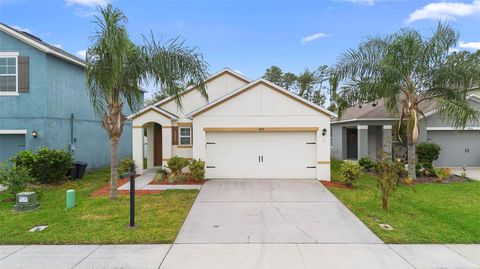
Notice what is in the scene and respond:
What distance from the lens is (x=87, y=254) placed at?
5.59m

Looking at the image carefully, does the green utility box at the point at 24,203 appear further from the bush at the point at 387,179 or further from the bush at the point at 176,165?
the bush at the point at 387,179

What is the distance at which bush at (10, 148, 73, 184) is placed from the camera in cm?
1205

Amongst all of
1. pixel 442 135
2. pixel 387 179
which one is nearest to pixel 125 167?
pixel 387 179

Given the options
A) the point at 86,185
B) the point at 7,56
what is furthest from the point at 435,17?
the point at 7,56

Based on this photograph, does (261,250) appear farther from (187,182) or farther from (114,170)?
(187,182)

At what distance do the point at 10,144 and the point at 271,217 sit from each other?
12656 mm

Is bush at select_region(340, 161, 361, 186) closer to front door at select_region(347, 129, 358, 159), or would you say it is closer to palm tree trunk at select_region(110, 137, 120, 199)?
palm tree trunk at select_region(110, 137, 120, 199)

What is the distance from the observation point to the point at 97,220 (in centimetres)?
759

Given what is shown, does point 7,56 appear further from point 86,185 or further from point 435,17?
point 435,17

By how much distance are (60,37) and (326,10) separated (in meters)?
11.9

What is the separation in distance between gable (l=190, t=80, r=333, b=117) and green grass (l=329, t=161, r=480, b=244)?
375 centimetres

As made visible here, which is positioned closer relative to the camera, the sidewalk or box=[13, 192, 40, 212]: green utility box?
the sidewalk

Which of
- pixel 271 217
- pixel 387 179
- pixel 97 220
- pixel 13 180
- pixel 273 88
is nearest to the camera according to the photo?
pixel 97 220

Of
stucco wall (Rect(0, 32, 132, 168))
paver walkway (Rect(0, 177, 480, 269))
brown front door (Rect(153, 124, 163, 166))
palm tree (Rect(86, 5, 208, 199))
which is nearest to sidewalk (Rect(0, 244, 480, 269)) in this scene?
paver walkway (Rect(0, 177, 480, 269))
